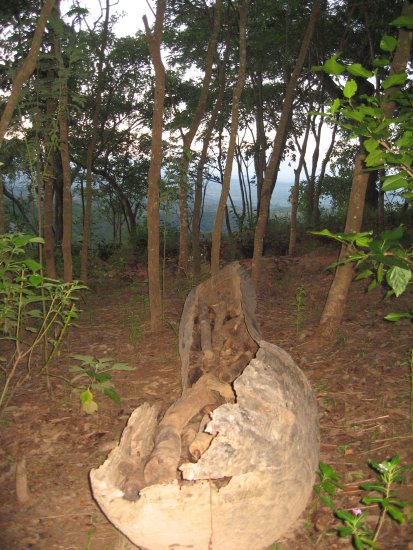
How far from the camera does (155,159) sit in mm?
5883

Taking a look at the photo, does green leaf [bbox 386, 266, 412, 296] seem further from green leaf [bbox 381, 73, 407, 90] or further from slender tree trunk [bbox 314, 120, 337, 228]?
slender tree trunk [bbox 314, 120, 337, 228]

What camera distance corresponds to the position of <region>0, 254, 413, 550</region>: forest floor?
269cm

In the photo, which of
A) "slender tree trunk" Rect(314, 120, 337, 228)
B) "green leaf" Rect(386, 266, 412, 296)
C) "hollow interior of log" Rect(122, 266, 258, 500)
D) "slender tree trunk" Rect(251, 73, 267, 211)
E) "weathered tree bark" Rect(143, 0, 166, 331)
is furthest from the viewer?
"slender tree trunk" Rect(314, 120, 337, 228)

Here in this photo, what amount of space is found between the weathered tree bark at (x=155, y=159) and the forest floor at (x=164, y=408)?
0.61m

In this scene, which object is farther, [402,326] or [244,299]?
[402,326]

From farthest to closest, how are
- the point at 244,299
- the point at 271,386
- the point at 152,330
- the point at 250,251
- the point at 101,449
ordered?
the point at 250,251 < the point at 152,330 < the point at 244,299 < the point at 101,449 < the point at 271,386

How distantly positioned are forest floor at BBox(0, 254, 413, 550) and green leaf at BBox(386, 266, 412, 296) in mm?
1851

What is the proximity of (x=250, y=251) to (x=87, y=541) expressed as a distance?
1219 cm

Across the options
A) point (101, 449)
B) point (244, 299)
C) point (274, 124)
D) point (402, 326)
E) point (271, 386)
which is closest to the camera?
point (271, 386)

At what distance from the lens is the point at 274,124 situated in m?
16.7

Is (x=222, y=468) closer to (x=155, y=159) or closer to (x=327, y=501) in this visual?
(x=327, y=501)

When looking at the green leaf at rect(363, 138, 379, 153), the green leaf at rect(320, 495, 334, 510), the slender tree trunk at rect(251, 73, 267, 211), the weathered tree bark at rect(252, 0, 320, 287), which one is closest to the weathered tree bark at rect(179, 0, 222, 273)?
the weathered tree bark at rect(252, 0, 320, 287)

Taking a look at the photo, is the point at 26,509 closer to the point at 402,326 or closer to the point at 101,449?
the point at 101,449

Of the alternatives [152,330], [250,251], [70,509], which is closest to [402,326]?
[152,330]
